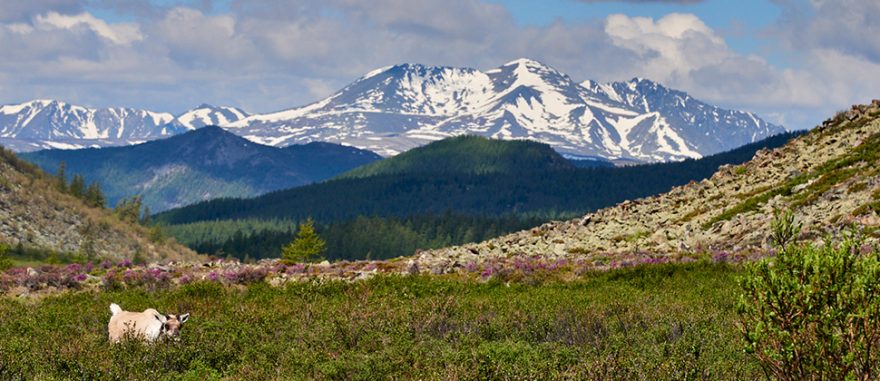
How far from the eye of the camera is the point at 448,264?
3362 centimetres

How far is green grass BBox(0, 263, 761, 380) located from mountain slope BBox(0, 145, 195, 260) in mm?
90496

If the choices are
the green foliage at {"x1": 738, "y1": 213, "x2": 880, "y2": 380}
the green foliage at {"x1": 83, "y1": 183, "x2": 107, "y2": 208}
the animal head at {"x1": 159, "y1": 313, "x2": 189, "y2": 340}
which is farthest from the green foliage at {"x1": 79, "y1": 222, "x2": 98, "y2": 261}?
the green foliage at {"x1": 738, "y1": 213, "x2": 880, "y2": 380}

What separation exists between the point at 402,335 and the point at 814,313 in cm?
979

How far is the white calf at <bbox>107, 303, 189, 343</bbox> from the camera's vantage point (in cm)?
1717

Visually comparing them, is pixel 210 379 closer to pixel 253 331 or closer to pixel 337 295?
pixel 253 331

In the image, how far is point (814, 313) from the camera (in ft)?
30.8

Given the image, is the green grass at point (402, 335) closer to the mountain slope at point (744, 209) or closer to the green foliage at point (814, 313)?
the green foliage at point (814, 313)

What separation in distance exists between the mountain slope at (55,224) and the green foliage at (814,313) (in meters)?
107

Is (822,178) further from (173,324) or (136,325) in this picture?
(136,325)

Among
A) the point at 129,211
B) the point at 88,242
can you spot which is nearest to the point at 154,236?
the point at 129,211

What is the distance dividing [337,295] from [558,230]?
22054 mm

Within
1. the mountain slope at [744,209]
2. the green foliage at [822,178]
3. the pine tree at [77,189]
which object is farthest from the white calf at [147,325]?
the pine tree at [77,189]

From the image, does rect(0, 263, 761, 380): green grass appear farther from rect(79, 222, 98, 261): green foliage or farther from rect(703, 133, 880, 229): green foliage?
rect(79, 222, 98, 261): green foliage

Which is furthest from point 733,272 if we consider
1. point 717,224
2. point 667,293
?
point 717,224
